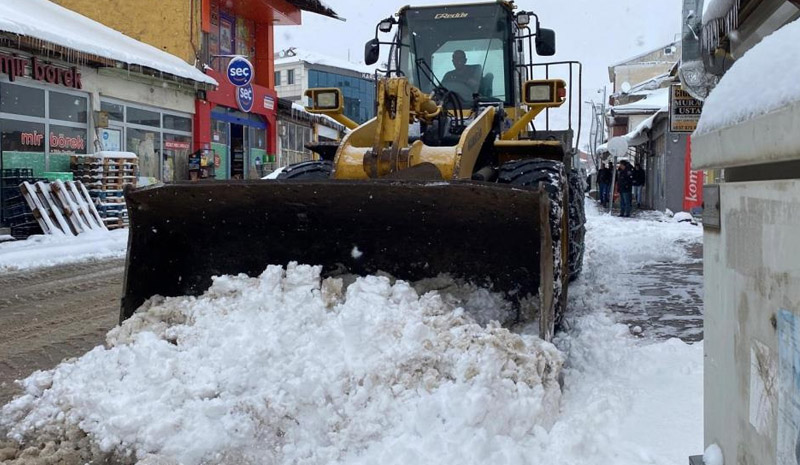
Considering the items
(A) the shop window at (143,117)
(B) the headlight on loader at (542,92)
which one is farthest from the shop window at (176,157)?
(B) the headlight on loader at (542,92)

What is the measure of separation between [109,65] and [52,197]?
10.6 feet

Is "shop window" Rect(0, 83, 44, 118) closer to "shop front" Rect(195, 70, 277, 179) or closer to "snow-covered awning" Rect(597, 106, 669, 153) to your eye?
"shop front" Rect(195, 70, 277, 179)

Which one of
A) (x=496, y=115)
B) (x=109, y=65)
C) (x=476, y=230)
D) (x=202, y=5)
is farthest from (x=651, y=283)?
(x=202, y=5)

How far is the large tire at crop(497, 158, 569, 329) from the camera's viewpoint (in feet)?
14.4

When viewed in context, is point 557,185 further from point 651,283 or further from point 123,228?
point 123,228

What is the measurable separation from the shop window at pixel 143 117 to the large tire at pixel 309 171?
1167 centimetres

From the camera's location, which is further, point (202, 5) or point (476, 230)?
point (202, 5)

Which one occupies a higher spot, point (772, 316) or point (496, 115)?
point (496, 115)

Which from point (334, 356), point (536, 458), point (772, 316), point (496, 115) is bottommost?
point (536, 458)

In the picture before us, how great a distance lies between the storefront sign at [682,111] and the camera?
42.7 ft

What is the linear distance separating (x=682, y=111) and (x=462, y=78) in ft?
27.2

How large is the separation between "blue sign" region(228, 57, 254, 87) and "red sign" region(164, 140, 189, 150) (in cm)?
203

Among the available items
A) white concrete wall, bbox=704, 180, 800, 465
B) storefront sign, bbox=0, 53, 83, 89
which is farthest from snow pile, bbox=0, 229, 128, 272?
white concrete wall, bbox=704, 180, 800, 465

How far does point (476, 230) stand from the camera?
4.36 meters
